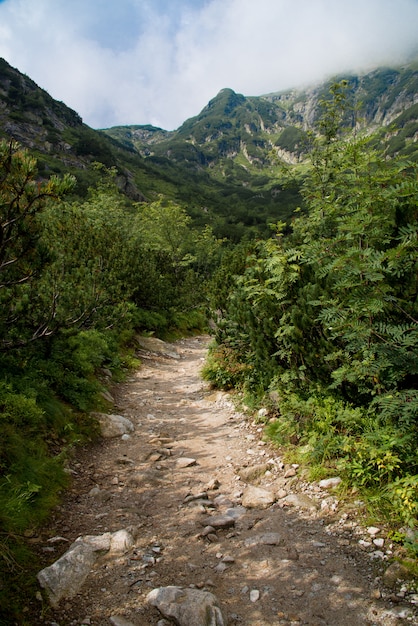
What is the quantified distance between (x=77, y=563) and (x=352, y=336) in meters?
3.41

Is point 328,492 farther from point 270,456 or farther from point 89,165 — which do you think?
point 89,165

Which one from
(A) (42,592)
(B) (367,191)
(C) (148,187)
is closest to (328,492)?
(A) (42,592)

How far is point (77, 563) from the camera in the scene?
3098mm

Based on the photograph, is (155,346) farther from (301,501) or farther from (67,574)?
(67,574)

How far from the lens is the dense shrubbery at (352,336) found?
333cm

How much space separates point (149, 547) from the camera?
11.4ft

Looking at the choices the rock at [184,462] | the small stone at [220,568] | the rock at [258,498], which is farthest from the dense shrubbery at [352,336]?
the small stone at [220,568]

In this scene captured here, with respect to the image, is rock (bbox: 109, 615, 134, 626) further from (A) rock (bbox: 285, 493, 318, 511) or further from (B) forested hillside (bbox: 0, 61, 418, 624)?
(A) rock (bbox: 285, 493, 318, 511)

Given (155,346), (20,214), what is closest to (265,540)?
(20,214)

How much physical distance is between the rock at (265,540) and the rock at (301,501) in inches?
21.9

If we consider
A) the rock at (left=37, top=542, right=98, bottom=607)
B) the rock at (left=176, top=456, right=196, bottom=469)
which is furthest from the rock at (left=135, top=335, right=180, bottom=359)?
the rock at (left=37, top=542, right=98, bottom=607)

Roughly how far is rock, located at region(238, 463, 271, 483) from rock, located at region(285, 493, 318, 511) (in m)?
0.69

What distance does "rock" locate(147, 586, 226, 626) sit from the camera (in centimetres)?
252

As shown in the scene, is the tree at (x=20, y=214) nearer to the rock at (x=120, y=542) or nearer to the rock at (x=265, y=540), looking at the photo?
the rock at (x=120, y=542)
